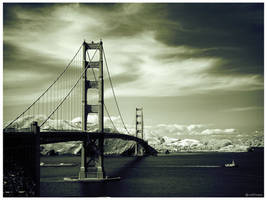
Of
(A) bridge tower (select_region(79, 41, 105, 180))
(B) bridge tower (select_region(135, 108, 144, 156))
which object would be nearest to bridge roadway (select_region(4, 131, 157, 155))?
(A) bridge tower (select_region(79, 41, 105, 180))

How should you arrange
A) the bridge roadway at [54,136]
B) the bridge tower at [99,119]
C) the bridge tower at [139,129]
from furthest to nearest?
the bridge tower at [139,129] < the bridge tower at [99,119] < the bridge roadway at [54,136]

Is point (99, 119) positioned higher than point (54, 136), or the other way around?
point (99, 119)

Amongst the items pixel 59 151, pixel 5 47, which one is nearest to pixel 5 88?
pixel 5 47

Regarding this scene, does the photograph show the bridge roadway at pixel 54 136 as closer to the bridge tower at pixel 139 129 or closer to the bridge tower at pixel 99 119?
the bridge tower at pixel 99 119

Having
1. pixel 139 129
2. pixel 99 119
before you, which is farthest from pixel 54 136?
pixel 139 129

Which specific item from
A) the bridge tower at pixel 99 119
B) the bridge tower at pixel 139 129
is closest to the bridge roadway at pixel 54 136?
the bridge tower at pixel 99 119

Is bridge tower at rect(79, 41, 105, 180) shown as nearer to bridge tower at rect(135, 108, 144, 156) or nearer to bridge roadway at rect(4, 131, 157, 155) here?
bridge roadway at rect(4, 131, 157, 155)

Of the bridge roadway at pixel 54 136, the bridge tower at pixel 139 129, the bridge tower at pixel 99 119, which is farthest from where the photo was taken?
the bridge tower at pixel 139 129

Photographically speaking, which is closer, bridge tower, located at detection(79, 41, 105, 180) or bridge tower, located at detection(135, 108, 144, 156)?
bridge tower, located at detection(79, 41, 105, 180)

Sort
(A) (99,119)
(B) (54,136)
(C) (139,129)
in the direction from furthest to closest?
(C) (139,129) → (A) (99,119) → (B) (54,136)

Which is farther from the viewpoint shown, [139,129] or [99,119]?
[139,129]

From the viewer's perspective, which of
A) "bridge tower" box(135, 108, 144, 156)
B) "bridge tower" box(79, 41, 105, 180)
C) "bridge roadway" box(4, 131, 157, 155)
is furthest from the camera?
"bridge tower" box(135, 108, 144, 156)

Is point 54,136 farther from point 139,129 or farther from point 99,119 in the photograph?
point 139,129

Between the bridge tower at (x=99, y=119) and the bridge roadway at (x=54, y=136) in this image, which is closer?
the bridge roadway at (x=54, y=136)
